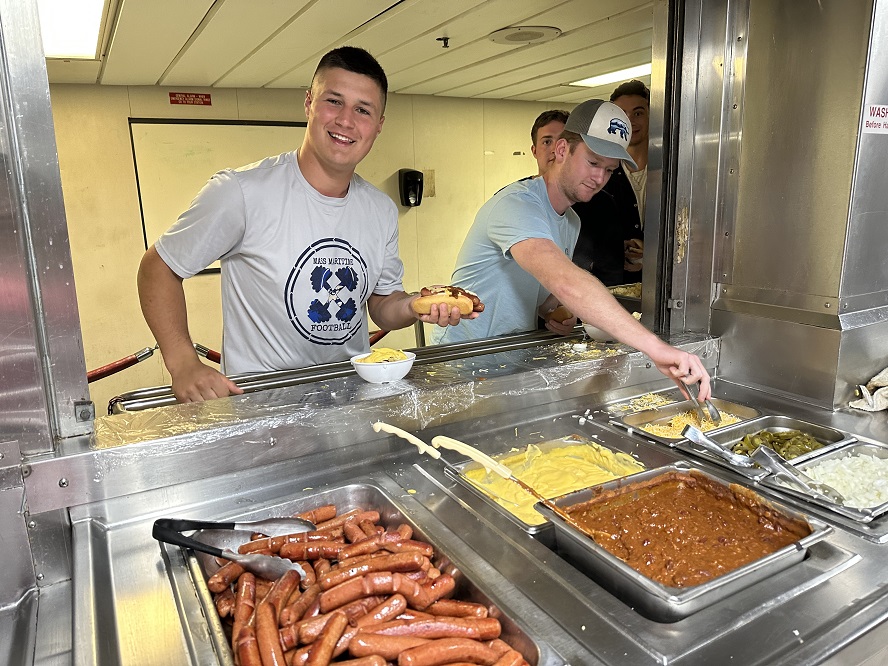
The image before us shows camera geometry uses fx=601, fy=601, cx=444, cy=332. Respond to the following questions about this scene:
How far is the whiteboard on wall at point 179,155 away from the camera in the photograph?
5.71m

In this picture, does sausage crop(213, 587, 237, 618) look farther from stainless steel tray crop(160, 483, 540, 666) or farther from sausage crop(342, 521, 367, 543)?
sausage crop(342, 521, 367, 543)

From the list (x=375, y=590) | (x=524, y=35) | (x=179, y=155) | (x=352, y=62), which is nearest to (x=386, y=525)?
(x=375, y=590)

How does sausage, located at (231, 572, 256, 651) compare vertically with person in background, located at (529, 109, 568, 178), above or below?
below

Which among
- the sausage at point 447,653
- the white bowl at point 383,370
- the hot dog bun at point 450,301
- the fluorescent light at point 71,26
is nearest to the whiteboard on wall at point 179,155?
the fluorescent light at point 71,26

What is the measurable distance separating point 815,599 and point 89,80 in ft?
20.3

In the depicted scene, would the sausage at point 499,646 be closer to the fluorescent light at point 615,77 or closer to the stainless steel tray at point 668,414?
the stainless steel tray at point 668,414

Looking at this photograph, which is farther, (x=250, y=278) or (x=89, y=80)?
(x=89, y=80)

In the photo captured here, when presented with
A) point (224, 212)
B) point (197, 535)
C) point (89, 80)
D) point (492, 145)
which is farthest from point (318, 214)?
point (492, 145)

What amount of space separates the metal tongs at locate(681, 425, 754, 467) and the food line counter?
2.0 inches

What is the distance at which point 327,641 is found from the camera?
1.10 metres

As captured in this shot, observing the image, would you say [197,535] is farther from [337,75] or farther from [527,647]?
[337,75]

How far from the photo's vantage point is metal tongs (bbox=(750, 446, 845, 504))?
1.62m

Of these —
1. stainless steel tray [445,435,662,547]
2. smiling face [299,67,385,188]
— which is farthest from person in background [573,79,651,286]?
stainless steel tray [445,435,662,547]

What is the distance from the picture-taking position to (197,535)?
1447 millimetres
